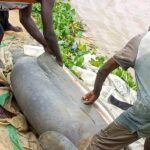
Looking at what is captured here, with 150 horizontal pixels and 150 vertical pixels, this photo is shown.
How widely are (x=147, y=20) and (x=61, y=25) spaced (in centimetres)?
257

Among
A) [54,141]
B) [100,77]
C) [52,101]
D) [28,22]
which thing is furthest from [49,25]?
[54,141]

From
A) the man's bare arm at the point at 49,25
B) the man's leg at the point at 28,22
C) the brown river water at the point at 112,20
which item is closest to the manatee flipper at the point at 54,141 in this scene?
the man's bare arm at the point at 49,25

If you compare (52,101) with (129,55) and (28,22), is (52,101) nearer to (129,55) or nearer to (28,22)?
(129,55)

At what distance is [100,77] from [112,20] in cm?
561

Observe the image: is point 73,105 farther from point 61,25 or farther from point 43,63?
point 61,25

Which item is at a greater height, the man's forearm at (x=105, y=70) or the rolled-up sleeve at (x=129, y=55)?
the rolled-up sleeve at (x=129, y=55)

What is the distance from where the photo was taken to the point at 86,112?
4.38 meters

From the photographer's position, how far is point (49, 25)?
4.85 m

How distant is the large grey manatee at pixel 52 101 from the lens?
4223mm

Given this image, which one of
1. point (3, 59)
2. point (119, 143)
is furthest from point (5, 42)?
point (119, 143)

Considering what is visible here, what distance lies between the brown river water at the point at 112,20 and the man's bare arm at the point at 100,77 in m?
3.48

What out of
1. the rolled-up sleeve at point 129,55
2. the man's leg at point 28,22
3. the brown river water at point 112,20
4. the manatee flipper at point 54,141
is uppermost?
the rolled-up sleeve at point 129,55

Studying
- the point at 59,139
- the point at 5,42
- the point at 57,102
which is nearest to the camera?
the point at 59,139

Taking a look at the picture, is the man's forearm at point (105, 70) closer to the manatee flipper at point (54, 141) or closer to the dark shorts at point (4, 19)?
the manatee flipper at point (54, 141)
